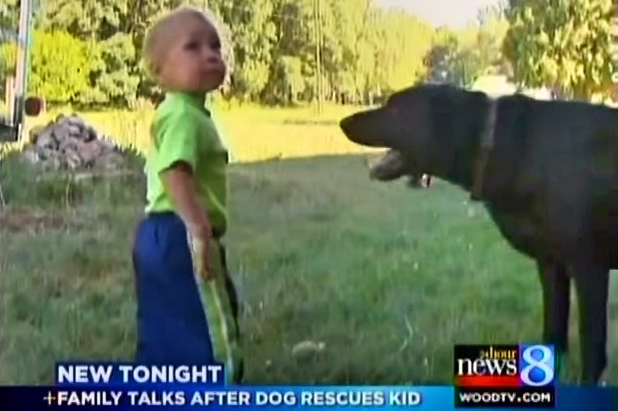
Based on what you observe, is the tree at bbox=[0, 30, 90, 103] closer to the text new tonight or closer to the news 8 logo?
the text new tonight

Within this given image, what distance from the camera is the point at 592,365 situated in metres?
1.58

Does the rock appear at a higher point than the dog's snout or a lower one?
lower

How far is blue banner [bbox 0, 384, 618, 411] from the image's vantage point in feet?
4.97

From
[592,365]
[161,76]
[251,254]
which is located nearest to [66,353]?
[251,254]

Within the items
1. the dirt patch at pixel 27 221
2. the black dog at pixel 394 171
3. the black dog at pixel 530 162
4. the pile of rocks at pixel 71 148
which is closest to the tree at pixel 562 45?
the black dog at pixel 530 162

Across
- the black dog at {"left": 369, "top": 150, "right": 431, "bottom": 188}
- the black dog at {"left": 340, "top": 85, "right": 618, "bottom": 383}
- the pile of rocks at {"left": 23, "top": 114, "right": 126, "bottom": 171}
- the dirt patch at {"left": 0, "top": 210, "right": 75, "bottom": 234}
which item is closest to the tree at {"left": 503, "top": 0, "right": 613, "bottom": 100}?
the black dog at {"left": 340, "top": 85, "right": 618, "bottom": 383}

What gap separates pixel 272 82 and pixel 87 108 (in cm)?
26

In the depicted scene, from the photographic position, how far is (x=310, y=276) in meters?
1.54

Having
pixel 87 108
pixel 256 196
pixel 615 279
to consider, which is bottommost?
pixel 615 279

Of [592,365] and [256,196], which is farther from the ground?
[256,196]

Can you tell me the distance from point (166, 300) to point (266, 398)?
0.65ft

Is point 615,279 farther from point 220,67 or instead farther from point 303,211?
point 220,67

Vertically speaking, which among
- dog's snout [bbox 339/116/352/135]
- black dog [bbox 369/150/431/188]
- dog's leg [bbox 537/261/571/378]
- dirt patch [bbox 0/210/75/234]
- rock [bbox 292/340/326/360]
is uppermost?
dog's snout [bbox 339/116/352/135]

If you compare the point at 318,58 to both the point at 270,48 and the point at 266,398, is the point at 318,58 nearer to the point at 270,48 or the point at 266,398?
the point at 270,48
